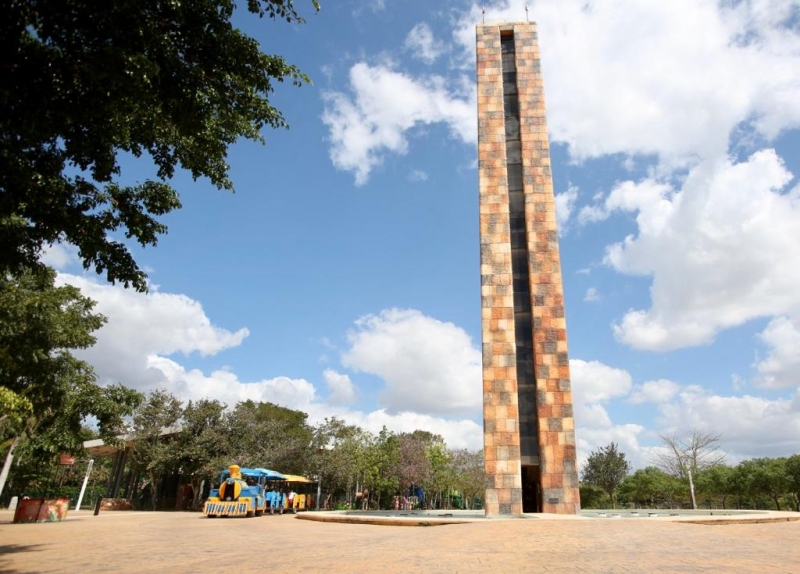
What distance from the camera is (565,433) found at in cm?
2583

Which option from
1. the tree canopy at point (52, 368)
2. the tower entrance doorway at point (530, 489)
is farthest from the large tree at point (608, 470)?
the tree canopy at point (52, 368)

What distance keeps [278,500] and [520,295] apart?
19.7 meters

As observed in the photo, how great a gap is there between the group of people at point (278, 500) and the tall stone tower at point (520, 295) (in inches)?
551

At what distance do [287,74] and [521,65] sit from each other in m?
27.2

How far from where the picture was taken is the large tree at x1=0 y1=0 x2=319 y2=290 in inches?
243

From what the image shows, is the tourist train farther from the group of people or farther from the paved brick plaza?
the paved brick plaza

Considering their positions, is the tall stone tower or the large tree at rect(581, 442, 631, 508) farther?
the large tree at rect(581, 442, 631, 508)

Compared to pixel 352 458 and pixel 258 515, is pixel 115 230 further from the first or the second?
pixel 352 458

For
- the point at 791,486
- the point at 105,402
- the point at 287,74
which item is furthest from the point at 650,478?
the point at 287,74

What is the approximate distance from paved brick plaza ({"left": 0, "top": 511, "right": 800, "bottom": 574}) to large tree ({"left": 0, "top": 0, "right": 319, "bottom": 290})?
6.00 metres

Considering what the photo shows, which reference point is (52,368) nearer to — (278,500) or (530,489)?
(278,500)

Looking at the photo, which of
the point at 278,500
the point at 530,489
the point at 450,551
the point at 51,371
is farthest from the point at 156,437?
the point at 450,551

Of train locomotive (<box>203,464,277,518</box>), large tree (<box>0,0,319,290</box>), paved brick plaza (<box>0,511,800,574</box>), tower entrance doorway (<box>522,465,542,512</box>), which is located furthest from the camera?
tower entrance doorway (<box>522,465,542,512</box>)

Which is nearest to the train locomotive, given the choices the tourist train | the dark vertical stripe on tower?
the tourist train
